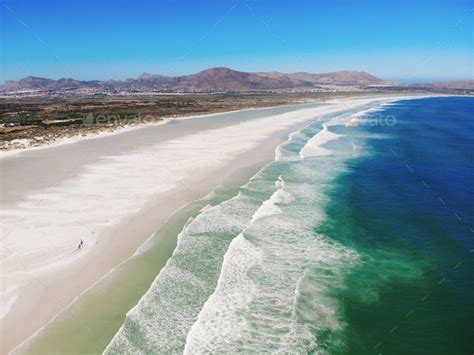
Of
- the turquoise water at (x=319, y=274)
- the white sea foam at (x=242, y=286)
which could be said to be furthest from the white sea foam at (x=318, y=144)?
the white sea foam at (x=242, y=286)

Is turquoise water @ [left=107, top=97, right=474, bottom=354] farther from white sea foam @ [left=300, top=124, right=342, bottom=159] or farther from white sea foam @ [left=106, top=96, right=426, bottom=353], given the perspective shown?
white sea foam @ [left=300, top=124, right=342, bottom=159]

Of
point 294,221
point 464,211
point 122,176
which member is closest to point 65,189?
point 122,176

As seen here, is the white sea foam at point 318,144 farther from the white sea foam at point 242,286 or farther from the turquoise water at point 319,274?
the white sea foam at point 242,286

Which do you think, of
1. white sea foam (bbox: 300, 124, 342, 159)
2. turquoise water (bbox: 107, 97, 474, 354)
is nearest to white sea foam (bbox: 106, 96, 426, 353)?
turquoise water (bbox: 107, 97, 474, 354)

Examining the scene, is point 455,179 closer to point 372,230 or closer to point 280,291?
point 372,230

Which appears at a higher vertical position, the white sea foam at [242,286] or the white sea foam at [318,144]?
the white sea foam at [242,286]

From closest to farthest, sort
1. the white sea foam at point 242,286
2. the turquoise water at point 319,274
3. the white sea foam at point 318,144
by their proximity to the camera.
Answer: the white sea foam at point 242,286 → the turquoise water at point 319,274 → the white sea foam at point 318,144

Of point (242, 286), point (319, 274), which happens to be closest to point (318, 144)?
point (319, 274)

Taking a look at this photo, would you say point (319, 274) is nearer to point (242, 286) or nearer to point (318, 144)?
point (242, 286)

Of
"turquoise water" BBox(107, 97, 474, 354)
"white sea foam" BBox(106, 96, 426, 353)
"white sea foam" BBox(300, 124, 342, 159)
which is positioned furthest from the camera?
"white sea foam" BBox(300, 124, 342, 159)
